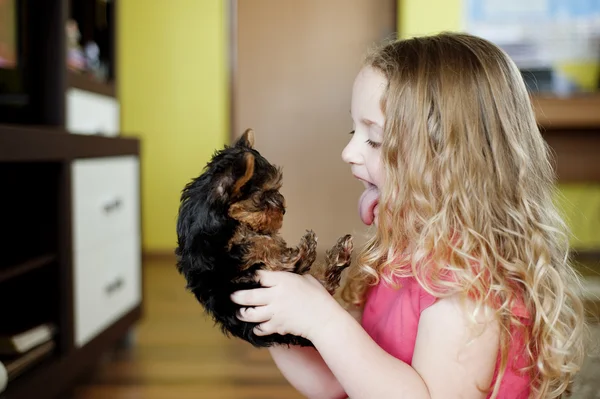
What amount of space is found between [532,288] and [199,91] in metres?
3.80

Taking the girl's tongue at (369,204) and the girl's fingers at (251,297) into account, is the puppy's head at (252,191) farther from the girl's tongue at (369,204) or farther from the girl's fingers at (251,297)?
the girl's tongue at (369,204)

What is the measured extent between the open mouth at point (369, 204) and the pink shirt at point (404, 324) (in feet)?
0.34

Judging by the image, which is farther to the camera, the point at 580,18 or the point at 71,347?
the point at 580,18

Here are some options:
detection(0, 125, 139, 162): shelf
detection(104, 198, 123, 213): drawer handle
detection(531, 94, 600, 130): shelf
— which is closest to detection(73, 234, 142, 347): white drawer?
detection(104, 198, 123, 213): drawer handle

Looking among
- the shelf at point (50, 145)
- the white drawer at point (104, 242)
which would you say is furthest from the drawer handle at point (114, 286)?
the shelf at point (50, 145)

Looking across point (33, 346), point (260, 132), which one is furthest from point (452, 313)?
point (260, 132)

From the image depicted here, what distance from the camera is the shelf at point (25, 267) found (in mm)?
1588

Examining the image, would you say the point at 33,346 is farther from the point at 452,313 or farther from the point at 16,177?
the point at 452,313

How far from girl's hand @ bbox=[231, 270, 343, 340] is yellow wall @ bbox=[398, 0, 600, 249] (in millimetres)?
3384

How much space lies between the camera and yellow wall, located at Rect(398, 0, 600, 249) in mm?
4020

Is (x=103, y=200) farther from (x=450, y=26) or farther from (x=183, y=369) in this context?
(x=450, y=26)

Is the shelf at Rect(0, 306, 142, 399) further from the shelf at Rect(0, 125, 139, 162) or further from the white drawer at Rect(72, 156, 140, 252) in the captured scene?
the shelf at Rect(0, 125, 139, 162)

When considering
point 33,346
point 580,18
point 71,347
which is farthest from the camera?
point 580,18

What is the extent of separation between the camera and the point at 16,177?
1983 millimetres
